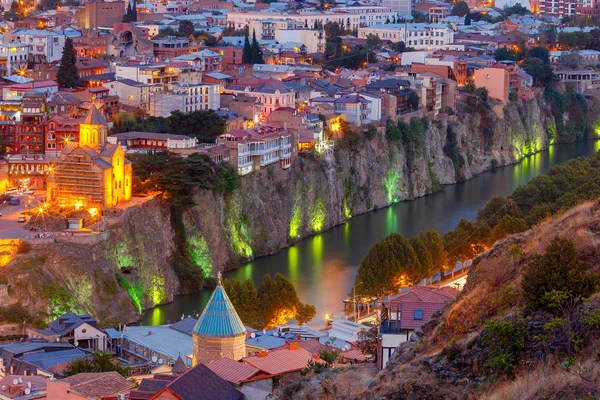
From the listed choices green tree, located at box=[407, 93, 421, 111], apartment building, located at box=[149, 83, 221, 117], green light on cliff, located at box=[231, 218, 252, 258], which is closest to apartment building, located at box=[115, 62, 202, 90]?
apartment building, located at box=[149, 83, 221, 117]

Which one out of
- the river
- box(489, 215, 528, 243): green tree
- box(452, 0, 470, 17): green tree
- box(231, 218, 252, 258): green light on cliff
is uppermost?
→ box(452, 0, 470, 17): green tree

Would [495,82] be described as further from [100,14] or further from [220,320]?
[220,320]

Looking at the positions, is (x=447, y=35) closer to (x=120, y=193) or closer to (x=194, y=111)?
(x=194, y=111)

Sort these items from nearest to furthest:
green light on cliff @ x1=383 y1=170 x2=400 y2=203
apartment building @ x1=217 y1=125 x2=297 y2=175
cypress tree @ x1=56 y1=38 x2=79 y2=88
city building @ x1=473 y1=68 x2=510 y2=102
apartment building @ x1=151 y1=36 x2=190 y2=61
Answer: apartment building @ x1=217 y1=125 x2=297 y2=175 < green light on cliff @ x1=383 y1=170 x2=400 y2=203 < cypress tree @ x1=56 y1=38 x2=79 y2=88 < city building @ x1=473 y1=68 x2=510 y2=102 < apartment building @ x1=151 y1=36 x2=190 y2=61

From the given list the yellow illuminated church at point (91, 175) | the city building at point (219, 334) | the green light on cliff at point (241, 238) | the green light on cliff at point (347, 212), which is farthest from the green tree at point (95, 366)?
the green light on cliff at point (347, 212)

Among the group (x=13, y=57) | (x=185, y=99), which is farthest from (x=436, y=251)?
(x=13, y=57)

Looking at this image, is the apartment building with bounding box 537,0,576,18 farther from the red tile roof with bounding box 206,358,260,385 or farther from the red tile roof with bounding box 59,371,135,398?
the red tile roof with bounding box 206,358,260,385

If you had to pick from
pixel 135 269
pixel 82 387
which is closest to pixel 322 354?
pixel 82 387
